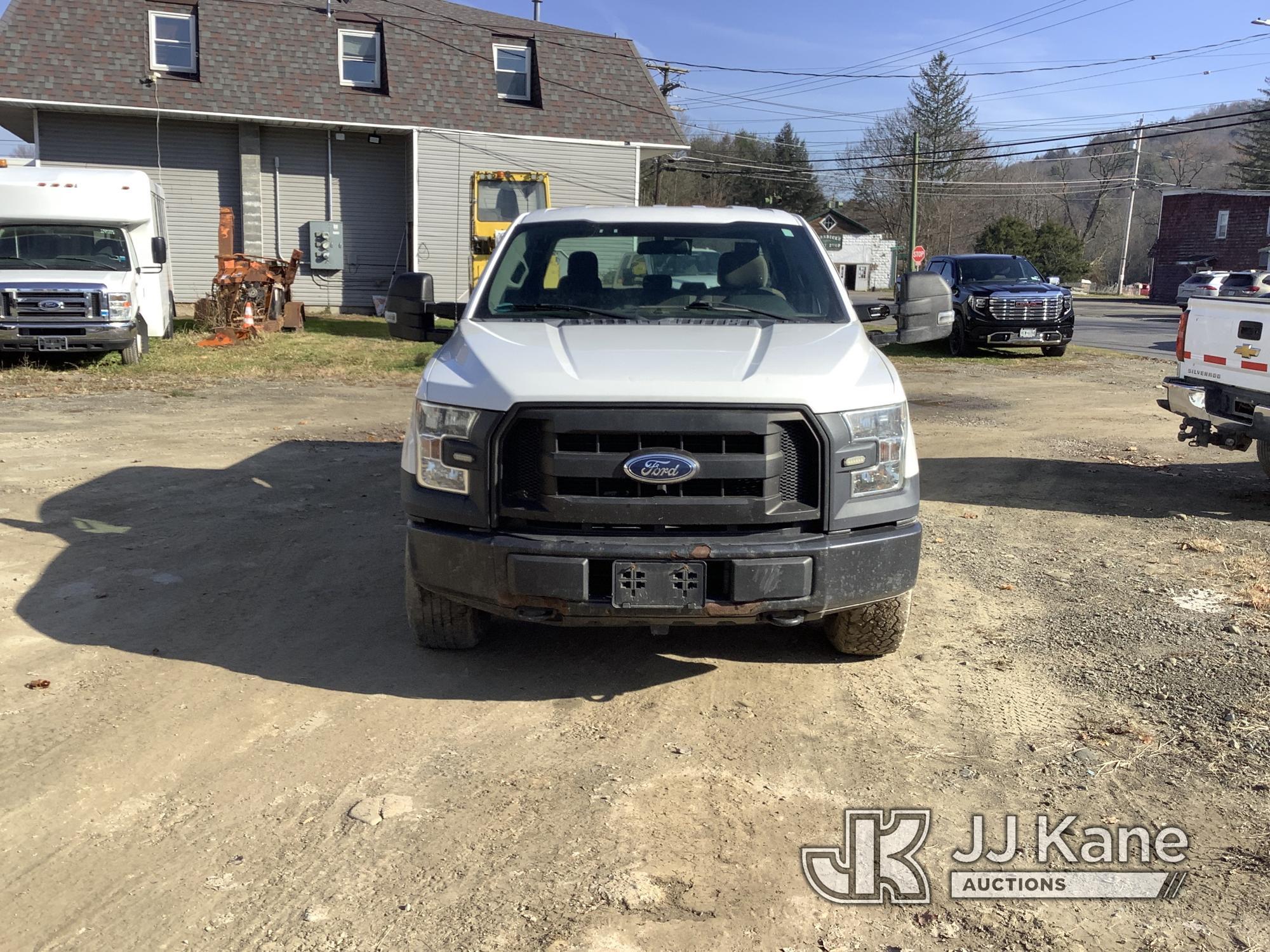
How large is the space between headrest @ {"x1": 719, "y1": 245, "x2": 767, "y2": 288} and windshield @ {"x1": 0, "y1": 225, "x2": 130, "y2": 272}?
12.6 metres

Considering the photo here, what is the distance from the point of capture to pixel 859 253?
69.2 metres

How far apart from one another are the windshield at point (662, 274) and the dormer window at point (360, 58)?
2051 centimetres

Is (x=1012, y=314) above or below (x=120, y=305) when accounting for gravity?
above

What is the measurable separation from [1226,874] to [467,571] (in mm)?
2594

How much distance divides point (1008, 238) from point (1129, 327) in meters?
24.0

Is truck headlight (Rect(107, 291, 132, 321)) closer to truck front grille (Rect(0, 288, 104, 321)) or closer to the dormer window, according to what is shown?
truck front grille (Rect(0, 288, 104, 321))

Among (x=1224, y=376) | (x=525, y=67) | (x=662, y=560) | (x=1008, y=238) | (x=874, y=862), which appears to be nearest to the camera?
(x=874, y=862)

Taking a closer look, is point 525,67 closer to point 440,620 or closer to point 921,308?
point 921,308

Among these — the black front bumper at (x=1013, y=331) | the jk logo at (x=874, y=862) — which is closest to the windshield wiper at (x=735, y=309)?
the jk logo at (x=874, y=862)

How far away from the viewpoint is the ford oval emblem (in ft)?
12.9

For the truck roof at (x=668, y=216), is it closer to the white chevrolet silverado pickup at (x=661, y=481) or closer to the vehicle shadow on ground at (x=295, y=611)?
the white chevrolet silverado pickup at (x=661, y=481)

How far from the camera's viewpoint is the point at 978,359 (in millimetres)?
19609

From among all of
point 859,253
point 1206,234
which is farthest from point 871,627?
point 859,253

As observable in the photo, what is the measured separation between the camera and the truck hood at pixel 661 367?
13.0ft
